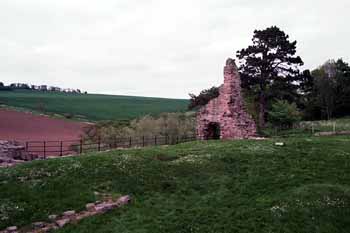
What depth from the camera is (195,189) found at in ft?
65.3

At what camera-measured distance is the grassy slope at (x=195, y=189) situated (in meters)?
16.1

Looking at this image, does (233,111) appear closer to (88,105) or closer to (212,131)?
(212,131)

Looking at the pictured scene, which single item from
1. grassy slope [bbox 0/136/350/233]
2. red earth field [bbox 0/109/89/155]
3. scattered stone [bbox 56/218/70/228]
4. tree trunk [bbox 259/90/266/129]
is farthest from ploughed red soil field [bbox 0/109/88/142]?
scattered stone [bbox 56/218/70/228]

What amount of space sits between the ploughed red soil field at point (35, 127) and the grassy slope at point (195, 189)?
1649 inches

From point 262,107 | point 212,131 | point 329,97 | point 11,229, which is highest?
point 329,97

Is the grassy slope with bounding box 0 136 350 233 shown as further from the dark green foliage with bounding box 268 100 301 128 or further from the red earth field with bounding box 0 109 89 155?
the red earth field with bounding box 0 109 89 155

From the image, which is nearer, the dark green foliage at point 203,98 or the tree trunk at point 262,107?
the tree trunk at point 262,107

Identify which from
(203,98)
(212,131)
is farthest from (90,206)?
(203,98)

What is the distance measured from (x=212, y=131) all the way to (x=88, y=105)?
66.7m

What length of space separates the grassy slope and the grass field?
63645mm

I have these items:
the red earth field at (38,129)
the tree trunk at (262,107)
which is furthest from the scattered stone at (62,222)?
the tree trunk at (262,107)

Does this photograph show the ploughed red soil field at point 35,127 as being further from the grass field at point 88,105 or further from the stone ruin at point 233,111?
the stone ruin at point 233,111

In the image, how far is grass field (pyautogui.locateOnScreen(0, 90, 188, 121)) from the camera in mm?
90625

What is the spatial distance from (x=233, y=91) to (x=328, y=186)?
19.1 m
